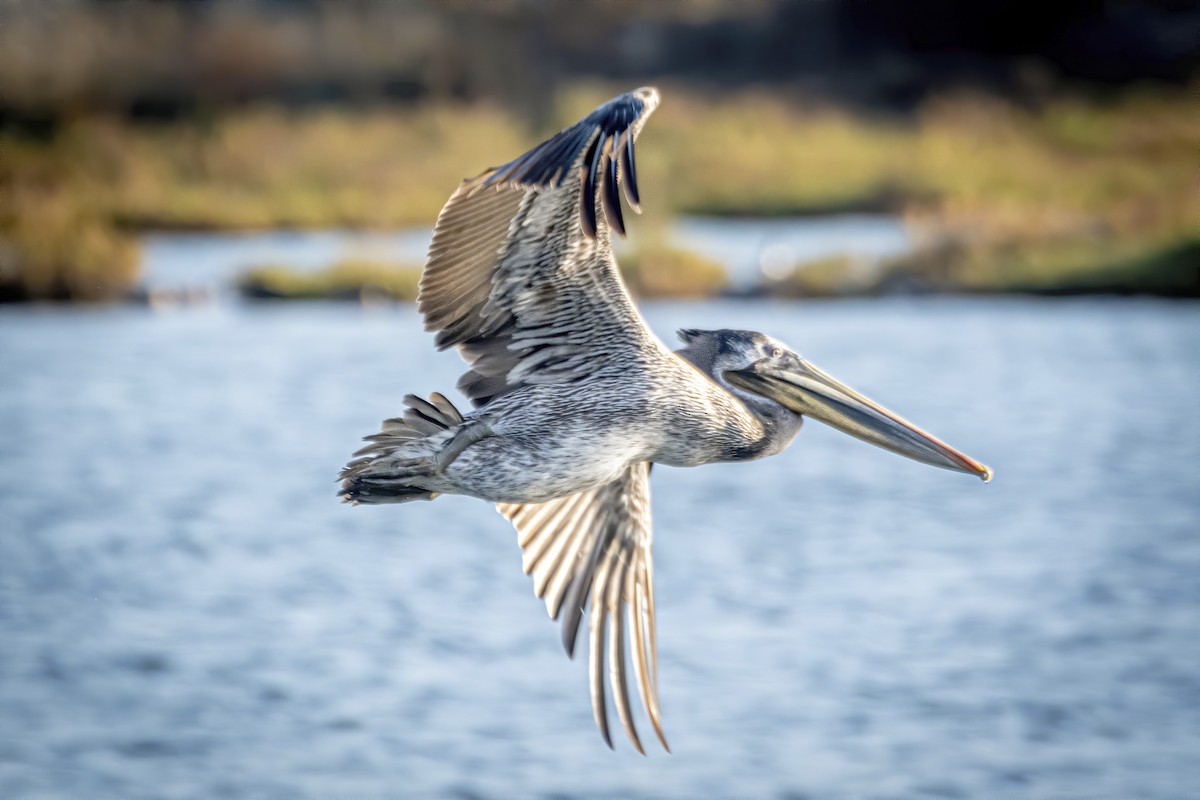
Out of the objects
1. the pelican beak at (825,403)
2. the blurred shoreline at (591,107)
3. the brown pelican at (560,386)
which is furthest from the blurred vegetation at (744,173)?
the brown pelican at (560,386)

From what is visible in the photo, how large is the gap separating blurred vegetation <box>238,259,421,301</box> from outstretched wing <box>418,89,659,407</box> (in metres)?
16.7

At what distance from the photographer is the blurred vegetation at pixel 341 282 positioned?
23.4 metres

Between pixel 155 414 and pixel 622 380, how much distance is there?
16.8 meters

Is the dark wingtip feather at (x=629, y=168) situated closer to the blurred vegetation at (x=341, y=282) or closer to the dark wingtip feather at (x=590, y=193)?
the dark wingtip feather at (x=590, y=193)

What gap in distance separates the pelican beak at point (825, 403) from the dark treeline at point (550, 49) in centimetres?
2339

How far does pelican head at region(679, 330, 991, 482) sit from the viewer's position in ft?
22.7

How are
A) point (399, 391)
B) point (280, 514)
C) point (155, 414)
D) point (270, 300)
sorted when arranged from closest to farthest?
1. point (280, 514)
2. point (399, 391)
3. point (155, 414)
4. point (270, 300)

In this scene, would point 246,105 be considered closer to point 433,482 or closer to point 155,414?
point 155,414

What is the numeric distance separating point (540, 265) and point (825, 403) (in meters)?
1.37

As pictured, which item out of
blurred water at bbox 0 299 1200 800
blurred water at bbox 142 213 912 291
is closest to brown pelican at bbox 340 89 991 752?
blurred water at bbox 0 299 1200 800

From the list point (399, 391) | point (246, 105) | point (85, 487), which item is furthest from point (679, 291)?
point (246, 105)

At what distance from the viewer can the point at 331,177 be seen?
28875 mm

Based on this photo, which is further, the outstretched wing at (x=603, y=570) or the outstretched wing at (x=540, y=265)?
the outstretched wing at (x=603, y=570)

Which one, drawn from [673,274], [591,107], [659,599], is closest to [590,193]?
[659,599]
